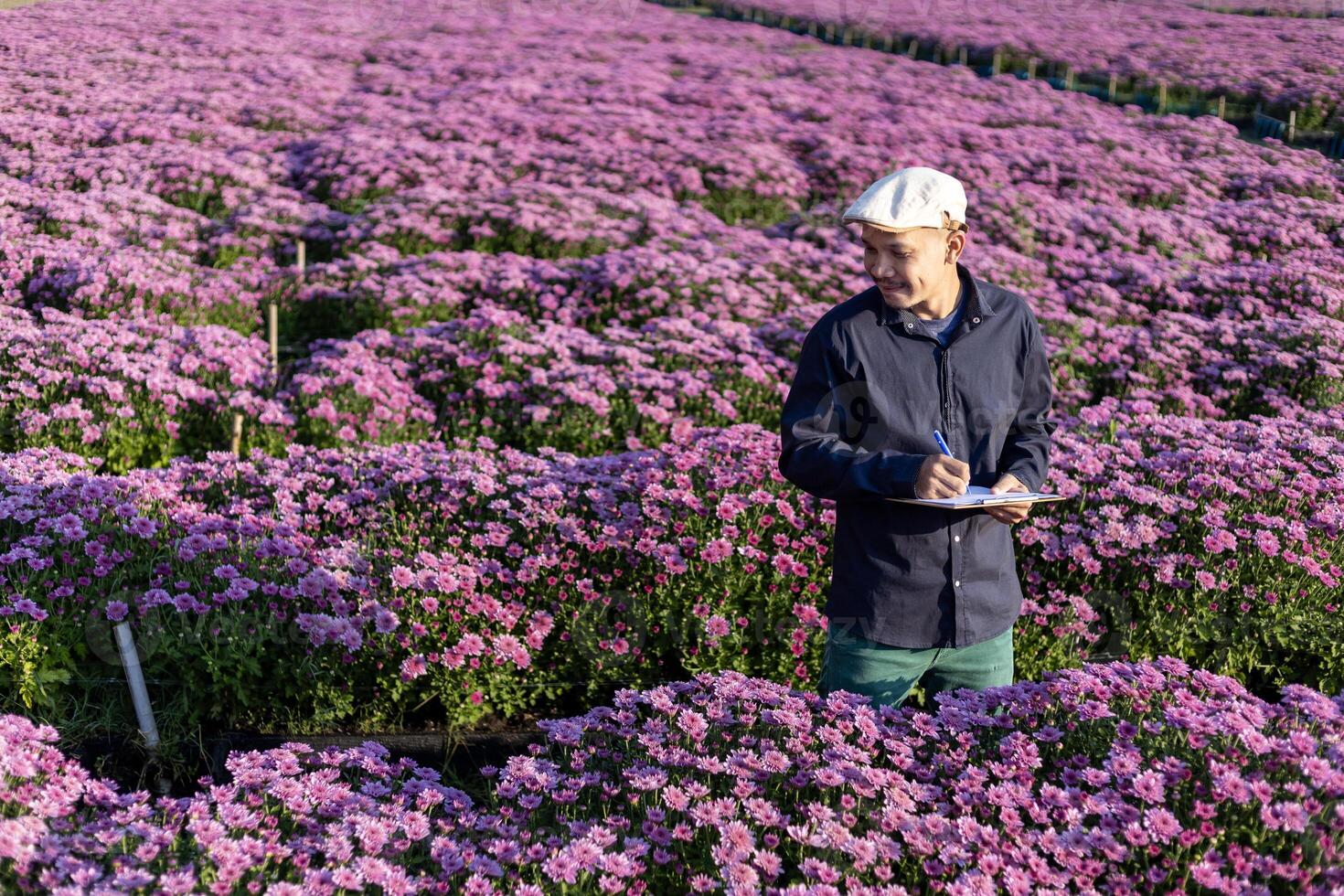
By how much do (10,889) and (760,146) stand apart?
50.8 feet

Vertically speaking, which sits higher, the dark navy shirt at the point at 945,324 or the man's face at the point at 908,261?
the man's face at the point at 908,261

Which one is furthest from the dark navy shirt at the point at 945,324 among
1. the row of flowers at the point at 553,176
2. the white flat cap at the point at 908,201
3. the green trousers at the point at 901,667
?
the row of flowers at the point at 553,176

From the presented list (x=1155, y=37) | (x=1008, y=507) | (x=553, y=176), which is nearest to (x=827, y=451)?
(x=1008, y=507)

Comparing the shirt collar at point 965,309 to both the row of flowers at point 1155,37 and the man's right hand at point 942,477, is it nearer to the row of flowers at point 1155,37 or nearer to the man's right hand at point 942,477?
the man's right hand at point 942,477

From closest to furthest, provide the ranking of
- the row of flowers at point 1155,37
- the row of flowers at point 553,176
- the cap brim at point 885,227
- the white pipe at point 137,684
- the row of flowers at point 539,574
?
1. the cap brim at point 885,227
2. the white pipe at point 137,684
3. the row of flowers at point 539,574
4. the row of flowers at point 553,176
5. the row of flowers at point 1155,37

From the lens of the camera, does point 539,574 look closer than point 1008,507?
No

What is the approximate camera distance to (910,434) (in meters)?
3.26

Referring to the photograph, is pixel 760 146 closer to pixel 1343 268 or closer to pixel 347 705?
pixel 1343 268

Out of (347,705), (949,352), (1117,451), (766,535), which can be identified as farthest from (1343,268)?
(347,705)

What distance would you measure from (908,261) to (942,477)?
680 mm

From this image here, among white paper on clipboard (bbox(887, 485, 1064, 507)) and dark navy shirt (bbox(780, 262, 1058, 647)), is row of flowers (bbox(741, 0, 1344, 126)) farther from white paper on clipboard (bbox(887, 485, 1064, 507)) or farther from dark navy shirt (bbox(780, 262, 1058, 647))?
white paper on clipboard (bbox(887, 485, 1064, 507))

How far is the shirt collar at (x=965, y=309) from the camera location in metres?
3.22

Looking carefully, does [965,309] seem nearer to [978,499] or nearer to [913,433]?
[913,433]

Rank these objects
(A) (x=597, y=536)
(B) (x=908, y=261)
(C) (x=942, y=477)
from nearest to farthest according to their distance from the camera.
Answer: (C) (x=942, y=477) → (B) (x=908, y=261) → (A) (x=597, y=536)
